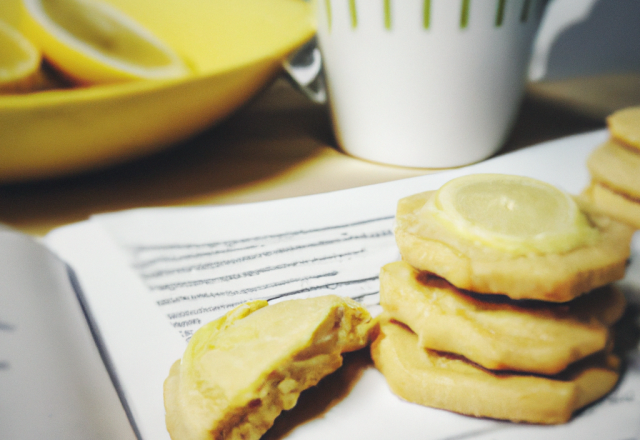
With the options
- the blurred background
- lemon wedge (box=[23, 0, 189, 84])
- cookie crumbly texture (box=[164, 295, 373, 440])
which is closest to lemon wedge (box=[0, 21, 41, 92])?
lemon wedge (box=[23, 0, 189, 84])

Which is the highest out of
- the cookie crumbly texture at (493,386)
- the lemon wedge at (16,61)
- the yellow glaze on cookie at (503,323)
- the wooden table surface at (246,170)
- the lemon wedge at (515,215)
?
the lemon wedge at (16,61)

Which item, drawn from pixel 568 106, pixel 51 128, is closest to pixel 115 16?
pixel 51 128

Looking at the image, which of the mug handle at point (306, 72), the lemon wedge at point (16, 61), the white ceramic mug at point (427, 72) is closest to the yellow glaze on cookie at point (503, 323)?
the white ceramic mug at point (427, 72)

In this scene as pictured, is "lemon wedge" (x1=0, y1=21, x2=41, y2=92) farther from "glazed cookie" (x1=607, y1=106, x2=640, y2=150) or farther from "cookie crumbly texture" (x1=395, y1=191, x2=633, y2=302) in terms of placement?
"glazed cookie" (x1=607, y1=106, x2=640, y2=150)

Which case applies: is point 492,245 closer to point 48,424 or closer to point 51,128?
point 48,424

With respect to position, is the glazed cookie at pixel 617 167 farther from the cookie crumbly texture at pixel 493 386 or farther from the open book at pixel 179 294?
the cookie crumbly texture at pixel 493 386

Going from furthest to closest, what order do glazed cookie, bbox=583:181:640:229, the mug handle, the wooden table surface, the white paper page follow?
the mug handle < the wooden table surface < glazed cookie, bbox=583:181:640:229 < the white paper page

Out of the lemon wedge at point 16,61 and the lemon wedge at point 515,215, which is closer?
the lemon wedge at point 515,215
